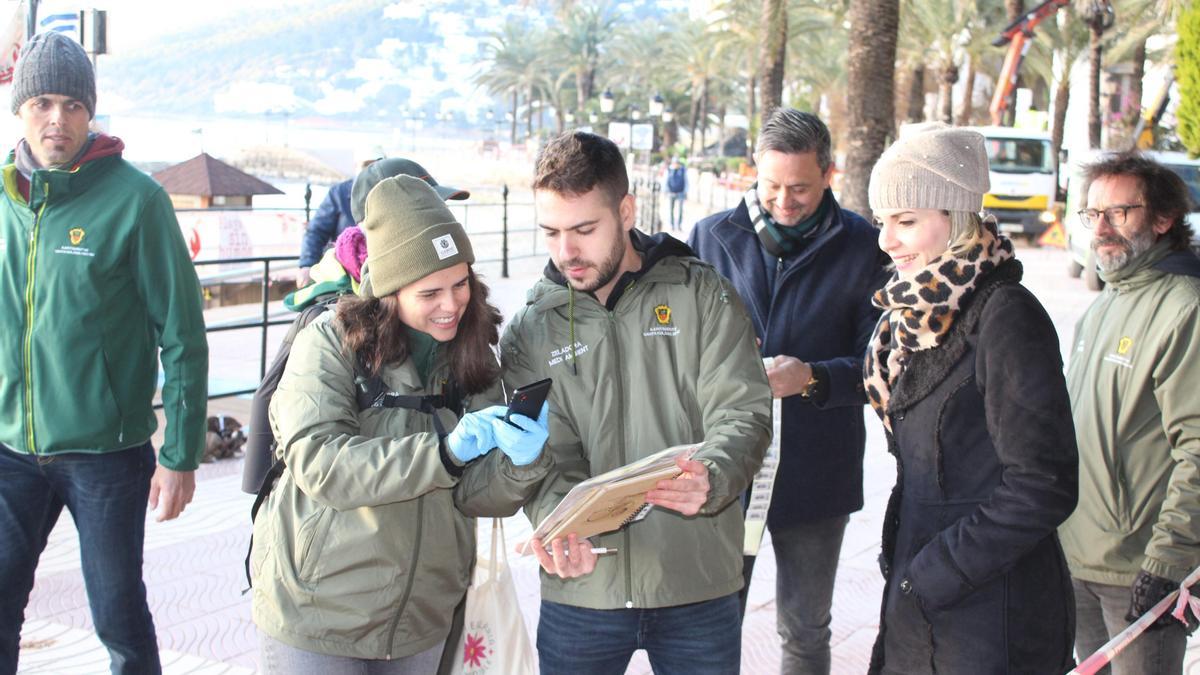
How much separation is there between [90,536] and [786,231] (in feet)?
7.47

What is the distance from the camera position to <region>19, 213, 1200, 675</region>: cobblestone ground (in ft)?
15.3

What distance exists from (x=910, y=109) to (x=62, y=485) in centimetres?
4378

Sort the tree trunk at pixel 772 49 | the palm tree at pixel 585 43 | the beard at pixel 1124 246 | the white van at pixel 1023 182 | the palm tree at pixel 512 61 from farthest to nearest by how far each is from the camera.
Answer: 1. the palm tree at pixel 512 61
2. the palm tree at pixel 585 43
3. the white van at pixel 1023 182
4. the tree trunk at pixel 772 49
5. the beard at pixel 1124 246

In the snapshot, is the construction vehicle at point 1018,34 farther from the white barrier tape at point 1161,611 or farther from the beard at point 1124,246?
the white barrier tape at point 1161,611

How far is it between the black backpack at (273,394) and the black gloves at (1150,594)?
1827 millimetres

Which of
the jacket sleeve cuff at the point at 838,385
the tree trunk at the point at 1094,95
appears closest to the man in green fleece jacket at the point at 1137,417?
the jacket sleeve cuff at the point at 838,385

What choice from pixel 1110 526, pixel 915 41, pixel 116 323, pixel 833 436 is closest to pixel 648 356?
pixel 833 436

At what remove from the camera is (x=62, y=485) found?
11.1 feet

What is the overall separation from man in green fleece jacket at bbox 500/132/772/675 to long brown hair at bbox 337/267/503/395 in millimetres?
126

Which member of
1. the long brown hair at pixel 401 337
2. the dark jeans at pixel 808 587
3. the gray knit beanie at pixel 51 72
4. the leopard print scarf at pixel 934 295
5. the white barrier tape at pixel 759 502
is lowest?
the dark jeans at pixel 808 587

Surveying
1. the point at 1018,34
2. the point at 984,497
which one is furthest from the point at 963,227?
the point at 1018,34

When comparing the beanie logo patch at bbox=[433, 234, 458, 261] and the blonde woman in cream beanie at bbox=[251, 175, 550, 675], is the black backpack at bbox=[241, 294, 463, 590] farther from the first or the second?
the beanie logo patch at bbox=[433, 234, 458, 261]

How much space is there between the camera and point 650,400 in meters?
2.58

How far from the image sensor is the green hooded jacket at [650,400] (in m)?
2.56
